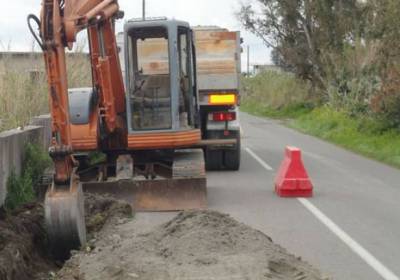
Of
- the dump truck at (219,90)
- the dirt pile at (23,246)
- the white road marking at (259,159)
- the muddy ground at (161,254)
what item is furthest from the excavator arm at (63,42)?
the white road marking at (259,159)

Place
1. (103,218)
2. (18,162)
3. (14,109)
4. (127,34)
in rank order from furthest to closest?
(14,109) → (127,34) → (18,162) → (103,218)

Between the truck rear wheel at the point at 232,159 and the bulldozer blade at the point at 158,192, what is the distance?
194 inches

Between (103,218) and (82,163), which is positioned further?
(82,163)

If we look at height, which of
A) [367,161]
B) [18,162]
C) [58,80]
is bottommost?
[367,161]

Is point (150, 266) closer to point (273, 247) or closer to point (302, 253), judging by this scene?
point (273, 247)

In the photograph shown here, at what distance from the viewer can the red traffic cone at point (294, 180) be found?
43.0 ft

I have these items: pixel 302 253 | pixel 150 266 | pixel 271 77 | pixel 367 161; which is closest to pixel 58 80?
pixel 150 266

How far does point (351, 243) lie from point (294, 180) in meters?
3.87

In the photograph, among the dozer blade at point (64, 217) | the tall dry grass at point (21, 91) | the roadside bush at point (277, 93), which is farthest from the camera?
the roadside bush at point (277, 93)

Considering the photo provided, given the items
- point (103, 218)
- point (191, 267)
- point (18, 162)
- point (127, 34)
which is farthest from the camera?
point (127, 34)

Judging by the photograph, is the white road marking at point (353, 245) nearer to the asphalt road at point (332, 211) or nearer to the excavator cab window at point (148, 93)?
the asphalt road at point (332, 211)

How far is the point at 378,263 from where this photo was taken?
8336 millimetres

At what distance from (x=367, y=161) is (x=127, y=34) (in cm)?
912

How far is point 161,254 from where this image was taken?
768 centimetres
